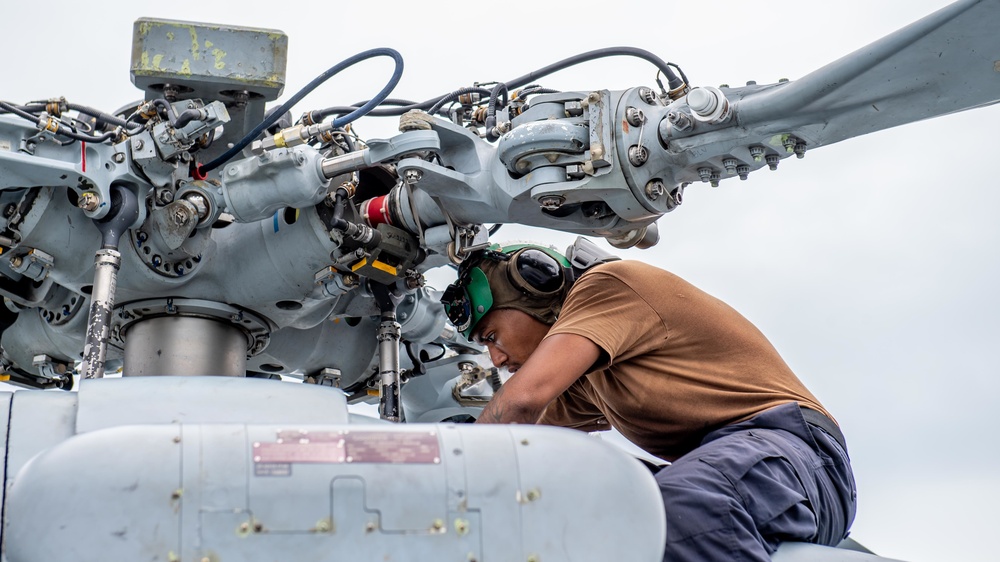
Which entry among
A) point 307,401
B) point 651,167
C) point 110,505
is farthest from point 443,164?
point 110,505

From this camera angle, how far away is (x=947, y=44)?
15.6 ft

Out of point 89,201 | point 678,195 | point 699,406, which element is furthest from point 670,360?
point 89,201

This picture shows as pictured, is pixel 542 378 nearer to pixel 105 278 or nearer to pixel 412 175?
pixel 412 175

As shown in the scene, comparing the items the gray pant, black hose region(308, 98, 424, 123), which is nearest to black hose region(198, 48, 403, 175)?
black hose region(308, 98, 424, 123)

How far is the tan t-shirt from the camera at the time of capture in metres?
5.32

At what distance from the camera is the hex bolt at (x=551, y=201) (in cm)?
570

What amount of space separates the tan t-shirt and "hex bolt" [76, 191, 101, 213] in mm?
2258

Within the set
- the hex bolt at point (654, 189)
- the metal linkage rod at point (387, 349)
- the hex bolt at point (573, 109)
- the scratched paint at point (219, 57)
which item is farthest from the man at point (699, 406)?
the scratched paint at point (219, 57)

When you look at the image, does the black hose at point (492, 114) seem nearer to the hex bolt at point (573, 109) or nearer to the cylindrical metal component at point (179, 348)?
the hex bolt at point (573, 109)

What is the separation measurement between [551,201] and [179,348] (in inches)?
83.6

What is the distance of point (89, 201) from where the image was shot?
19.8 ft

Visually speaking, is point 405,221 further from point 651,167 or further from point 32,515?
point 32,515

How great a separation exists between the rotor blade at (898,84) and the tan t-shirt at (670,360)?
79 cm

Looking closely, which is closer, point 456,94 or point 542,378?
point 542,378
